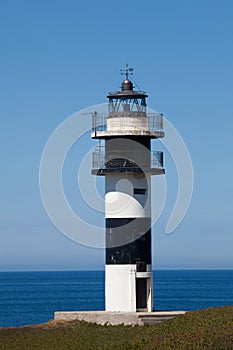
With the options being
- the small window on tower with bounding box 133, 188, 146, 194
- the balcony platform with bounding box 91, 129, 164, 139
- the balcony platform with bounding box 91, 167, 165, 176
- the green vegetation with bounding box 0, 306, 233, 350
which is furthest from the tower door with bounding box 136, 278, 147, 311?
the balcony platform with bounding box 91, 129, 164, 139

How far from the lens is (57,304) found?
84.6m

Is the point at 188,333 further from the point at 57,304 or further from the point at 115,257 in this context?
the point at 57,304

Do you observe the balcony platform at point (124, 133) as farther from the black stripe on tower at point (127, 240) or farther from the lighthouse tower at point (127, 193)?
the black stripe on tower at point (127, 240)

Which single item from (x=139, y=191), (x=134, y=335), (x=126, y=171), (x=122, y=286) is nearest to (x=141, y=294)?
(x=122, y=286)

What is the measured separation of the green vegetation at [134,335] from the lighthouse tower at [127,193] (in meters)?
2.20

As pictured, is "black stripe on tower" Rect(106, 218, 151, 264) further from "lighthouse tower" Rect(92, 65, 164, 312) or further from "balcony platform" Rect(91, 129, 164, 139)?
"balcony platform" Rect(91, 129, 164, 139)

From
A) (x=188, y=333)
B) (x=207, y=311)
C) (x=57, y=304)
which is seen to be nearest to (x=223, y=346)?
(x=188, y=333)

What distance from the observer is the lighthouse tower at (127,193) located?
102 feet

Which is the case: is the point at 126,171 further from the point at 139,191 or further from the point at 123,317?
the point at 123,317

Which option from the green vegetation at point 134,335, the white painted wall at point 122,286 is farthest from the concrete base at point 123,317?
the white painted wall at point 122,286

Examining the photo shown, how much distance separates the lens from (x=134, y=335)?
2639 centimetres

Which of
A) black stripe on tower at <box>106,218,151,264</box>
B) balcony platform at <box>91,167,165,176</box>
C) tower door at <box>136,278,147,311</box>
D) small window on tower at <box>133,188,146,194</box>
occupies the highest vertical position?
balcony platform at <box>91,167,165,176</box>

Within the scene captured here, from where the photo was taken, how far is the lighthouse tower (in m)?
31.2

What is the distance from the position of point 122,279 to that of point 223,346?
9.41 meters
